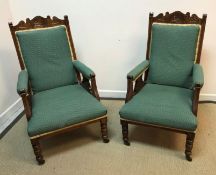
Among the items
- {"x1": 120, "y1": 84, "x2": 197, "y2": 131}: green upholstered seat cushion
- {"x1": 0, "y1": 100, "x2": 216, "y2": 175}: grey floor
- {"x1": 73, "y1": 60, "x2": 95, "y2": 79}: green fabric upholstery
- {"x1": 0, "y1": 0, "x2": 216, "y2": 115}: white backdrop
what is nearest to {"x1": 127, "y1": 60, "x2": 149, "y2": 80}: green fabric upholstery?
{"x1": 120, "y1": 84, "x2": 197, "y2": 131}: green upholstered seat cushion

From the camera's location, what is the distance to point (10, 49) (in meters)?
2.52

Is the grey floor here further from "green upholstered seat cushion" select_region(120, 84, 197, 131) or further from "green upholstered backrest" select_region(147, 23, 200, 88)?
"green upholstered backrest" select_region(147, 23, 200, 88)

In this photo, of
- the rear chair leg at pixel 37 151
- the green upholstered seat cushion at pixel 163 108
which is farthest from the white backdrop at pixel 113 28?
the rear chair leg at pixel 37 151

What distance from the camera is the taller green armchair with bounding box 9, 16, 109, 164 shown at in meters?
1.79

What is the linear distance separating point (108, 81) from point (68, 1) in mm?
964

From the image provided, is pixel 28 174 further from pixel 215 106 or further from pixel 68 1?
pixel 215 106

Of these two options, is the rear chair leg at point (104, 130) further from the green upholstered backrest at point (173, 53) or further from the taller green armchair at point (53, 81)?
the green upholstered backrest at point (173, 53)

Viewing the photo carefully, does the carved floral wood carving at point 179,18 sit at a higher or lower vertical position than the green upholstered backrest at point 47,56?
higher

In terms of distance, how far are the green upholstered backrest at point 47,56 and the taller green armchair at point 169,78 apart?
0.68 m

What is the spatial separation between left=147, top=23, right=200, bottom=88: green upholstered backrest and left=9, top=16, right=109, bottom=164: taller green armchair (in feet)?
1.99

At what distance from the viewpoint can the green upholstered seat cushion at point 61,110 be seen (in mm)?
1730

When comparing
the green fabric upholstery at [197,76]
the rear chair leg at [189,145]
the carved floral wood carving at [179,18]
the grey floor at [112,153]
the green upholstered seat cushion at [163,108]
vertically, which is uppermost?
the carved floral wood carving at [179,18]

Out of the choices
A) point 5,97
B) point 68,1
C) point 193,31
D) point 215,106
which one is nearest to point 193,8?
point 193,31

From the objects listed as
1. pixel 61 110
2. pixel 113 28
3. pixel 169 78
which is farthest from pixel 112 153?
pixel 113 28
